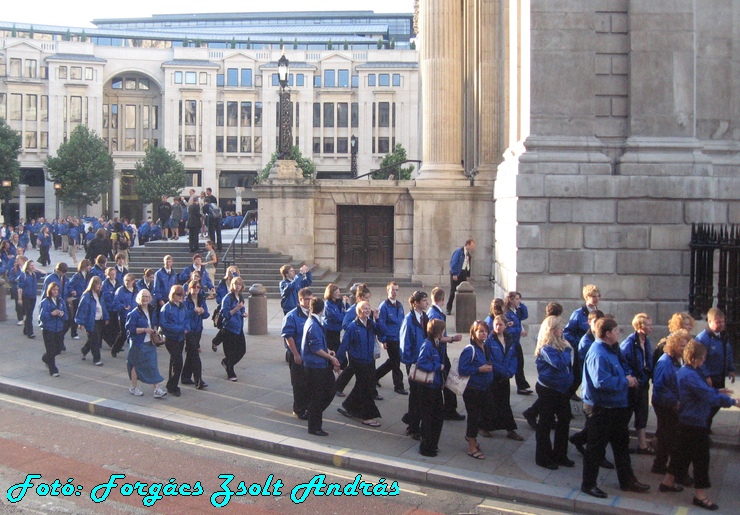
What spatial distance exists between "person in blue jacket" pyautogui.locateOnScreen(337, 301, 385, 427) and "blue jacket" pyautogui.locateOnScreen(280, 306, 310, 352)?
62cm

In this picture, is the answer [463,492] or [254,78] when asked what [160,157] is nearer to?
[254,78]

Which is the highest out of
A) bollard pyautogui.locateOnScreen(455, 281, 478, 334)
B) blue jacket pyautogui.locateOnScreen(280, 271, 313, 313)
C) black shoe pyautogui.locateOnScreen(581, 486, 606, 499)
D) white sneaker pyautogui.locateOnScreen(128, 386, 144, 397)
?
blue jacket pyautogui.locateOnScreen(280, 271, 313, 313)

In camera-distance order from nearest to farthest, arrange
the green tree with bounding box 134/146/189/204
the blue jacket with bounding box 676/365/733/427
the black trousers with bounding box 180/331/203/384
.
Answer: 1. the blue jacket with bounding box 676/365/733/427
2. the black trousers with bounding box 180/331/203/384
3. the green tree with bounding box 134/146/189/204

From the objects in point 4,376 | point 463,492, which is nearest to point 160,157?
point 4,376

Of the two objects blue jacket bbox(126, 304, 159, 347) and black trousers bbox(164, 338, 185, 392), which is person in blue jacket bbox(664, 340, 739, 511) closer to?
black trousers bbox(164, 338, 185, 392)

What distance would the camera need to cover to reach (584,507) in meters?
7.70

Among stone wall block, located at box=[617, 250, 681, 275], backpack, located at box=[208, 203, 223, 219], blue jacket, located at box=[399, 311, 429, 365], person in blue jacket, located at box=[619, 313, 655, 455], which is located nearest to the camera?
person in blue jacket, located at box=[619, 313, 655, 455]

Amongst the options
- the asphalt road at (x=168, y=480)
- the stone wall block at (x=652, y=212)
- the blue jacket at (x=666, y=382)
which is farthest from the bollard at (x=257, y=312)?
the blue jacket at (x=666, y=382)

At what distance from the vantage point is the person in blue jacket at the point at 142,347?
1113 cm

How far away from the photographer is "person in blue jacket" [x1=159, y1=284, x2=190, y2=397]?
11359mm

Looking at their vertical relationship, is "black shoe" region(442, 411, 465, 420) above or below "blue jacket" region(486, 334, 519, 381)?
below

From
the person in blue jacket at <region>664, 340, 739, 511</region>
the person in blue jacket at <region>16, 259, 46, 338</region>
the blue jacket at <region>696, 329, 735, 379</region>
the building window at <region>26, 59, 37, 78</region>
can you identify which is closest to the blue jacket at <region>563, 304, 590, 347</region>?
the blue jacket at <region>696, 329, 735, 379</region>

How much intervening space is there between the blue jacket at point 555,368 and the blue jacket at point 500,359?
96 cm

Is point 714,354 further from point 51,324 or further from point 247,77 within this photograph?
point 247,77
